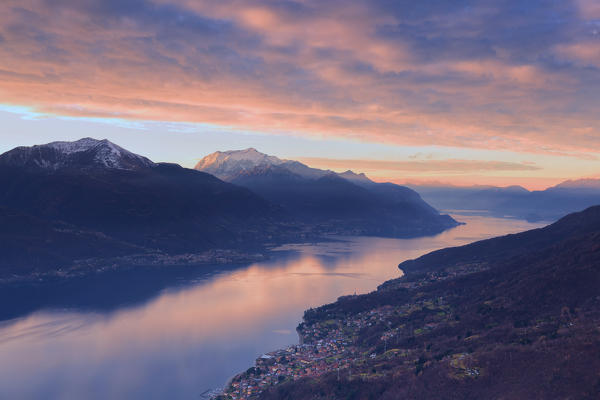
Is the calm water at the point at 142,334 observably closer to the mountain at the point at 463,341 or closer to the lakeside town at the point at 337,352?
the lakeside town at the point at 337,352

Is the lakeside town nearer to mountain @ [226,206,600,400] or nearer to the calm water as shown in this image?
mountain @ [226,206,600,400]

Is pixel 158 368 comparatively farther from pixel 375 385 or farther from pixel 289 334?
pixel 375 385

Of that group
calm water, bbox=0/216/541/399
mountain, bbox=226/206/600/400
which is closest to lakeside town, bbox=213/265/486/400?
mountain, bbox=226/206/600/400

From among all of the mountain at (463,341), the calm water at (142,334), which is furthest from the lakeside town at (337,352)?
the calm water at (142,334)

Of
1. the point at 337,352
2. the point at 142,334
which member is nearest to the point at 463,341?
the point at 337,352

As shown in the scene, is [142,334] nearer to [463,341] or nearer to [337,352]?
[337,352]

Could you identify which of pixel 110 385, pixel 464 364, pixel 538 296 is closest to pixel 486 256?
pixel 538 296
